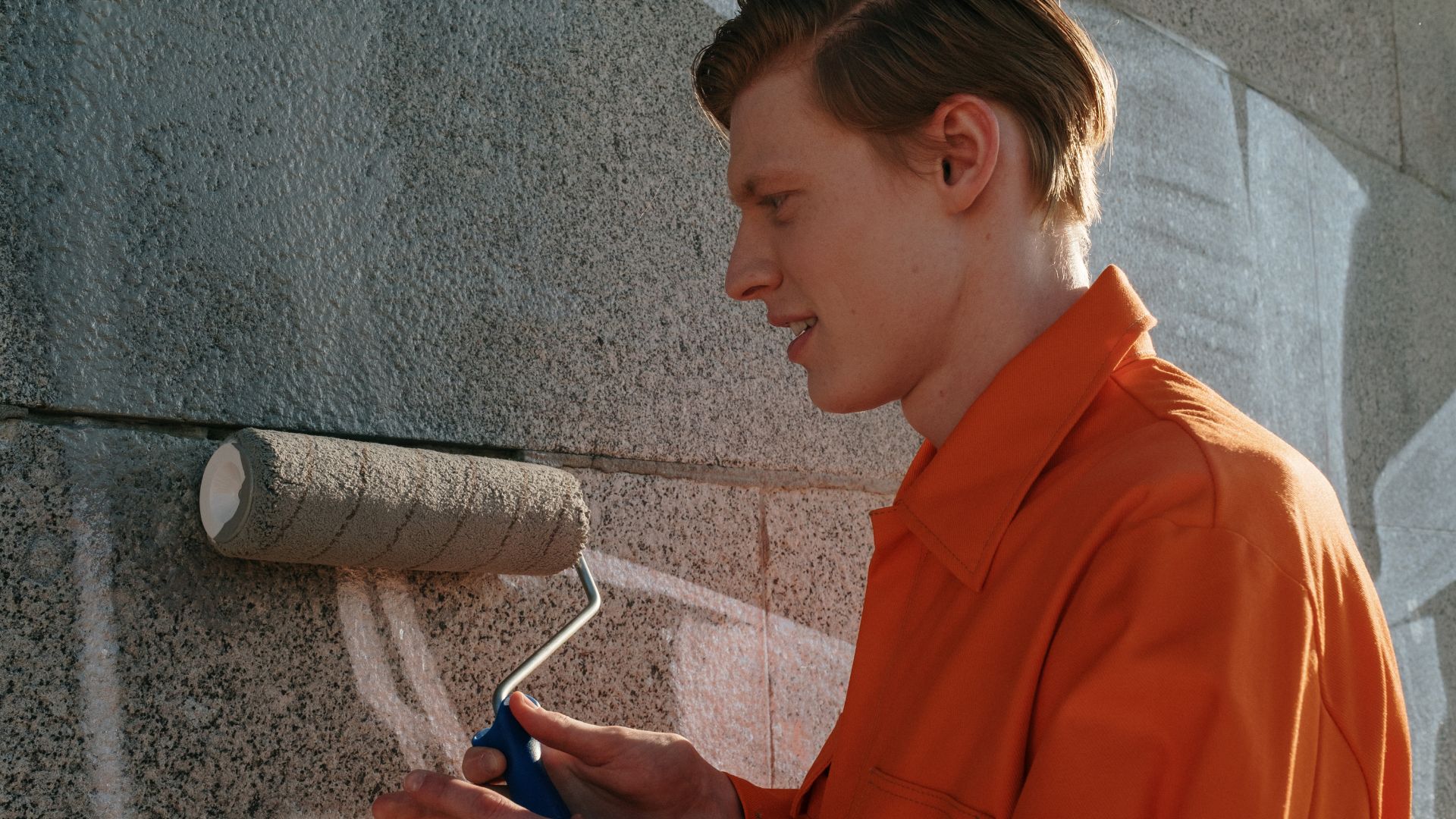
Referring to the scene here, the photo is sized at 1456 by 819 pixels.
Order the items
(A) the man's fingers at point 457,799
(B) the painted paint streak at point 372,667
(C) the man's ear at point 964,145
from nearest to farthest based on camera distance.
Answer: (A) the man's fingers at point 457,799, (C) the man's ear at point 964,145, (B) the painted paint streak at point 372,667

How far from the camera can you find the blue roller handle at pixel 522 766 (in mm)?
1321

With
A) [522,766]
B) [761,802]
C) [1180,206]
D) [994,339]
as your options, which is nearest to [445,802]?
[522,766]

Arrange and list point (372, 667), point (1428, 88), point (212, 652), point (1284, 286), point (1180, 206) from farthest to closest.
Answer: point (1428, 88) < point (1284, 286) < point (1180, 206) < point (372, 667) < point (212, 652)

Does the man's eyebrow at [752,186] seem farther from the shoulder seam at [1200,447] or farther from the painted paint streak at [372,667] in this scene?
the painted paint streak at [372,667]

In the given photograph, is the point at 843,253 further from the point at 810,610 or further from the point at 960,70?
the point at 810,610

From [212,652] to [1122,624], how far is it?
101 cm

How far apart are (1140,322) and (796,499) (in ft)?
3.21

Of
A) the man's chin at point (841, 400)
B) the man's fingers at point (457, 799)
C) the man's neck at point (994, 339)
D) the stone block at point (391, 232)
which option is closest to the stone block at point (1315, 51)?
the stone block at point (391, 232)

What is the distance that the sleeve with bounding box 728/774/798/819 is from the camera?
1.58m

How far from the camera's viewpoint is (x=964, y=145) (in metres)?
1.32

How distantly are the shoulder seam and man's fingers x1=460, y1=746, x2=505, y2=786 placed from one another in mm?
749

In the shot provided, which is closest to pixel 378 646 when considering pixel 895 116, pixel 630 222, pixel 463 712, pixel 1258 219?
pixel 463 712

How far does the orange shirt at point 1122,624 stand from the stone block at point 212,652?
23.4 inches

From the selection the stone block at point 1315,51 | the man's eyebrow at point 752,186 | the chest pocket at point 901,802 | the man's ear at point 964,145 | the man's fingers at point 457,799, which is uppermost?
the stone block at point 1315,51
